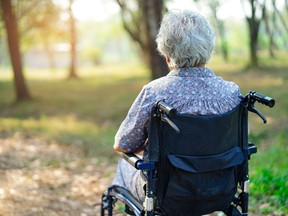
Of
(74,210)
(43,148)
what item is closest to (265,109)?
(43,148)

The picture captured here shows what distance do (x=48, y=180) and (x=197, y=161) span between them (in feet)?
10.7

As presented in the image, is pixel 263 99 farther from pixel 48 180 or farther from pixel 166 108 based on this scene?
pixel 48 180

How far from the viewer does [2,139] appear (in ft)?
26.3

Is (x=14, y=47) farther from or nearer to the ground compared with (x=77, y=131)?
farther from the ground

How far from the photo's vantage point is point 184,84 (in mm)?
2533

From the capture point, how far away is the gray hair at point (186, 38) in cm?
249

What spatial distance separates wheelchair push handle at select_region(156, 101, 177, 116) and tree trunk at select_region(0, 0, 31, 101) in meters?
14.8

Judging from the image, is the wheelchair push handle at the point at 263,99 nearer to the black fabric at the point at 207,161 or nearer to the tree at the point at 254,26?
the black fabric at the point at 207,161

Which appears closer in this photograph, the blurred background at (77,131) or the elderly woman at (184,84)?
the elderly woman at (184,84)

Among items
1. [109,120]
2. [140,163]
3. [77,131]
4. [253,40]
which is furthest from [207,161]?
[253,40]

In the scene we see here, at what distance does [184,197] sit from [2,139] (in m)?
6.19

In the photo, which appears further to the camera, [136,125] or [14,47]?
[14,47]

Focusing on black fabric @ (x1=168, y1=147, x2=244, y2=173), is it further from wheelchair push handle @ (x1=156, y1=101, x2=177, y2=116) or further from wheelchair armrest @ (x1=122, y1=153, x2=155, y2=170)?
wheelchair push handle @ (x1=156, y1=101, x2=177, y2=116)

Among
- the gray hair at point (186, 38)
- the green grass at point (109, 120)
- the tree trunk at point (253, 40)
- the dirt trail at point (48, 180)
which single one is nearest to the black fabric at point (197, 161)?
the gray hair at point (186, 38)
